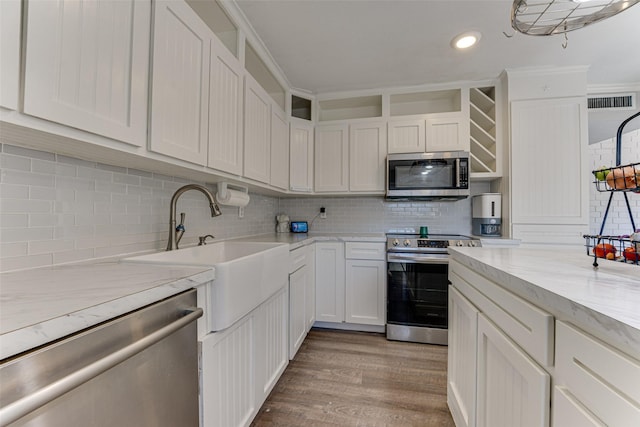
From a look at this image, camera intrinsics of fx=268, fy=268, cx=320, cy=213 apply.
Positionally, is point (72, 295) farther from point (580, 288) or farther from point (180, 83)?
point (580, 288)

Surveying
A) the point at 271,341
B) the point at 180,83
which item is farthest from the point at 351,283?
the point at 180,83

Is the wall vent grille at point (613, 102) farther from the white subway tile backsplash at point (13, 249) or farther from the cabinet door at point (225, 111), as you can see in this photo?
the white subway tile backsplash at point (13, 249)

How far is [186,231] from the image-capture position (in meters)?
1.68

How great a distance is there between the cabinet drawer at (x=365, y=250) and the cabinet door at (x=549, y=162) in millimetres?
1283

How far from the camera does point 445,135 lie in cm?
268

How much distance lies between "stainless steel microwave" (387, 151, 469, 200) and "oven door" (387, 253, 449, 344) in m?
0.65

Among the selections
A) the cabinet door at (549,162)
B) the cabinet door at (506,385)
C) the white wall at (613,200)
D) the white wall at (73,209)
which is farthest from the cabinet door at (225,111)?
the white wall at (613,200)

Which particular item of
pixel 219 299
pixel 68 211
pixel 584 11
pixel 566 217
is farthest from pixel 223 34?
pixel 566 217

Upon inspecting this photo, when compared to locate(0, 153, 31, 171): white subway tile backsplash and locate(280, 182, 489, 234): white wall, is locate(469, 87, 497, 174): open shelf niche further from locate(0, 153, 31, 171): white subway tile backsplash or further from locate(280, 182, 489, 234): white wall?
locate(0, 153, 31, 171): white subway tile backsplash

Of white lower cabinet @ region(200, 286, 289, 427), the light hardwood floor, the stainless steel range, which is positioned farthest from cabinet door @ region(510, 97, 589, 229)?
white lower cabinet @ region(200, 286, 289, 427)

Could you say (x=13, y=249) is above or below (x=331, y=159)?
below

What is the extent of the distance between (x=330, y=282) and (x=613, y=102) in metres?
3.37

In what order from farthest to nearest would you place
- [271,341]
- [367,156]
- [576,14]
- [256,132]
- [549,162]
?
[367,156] → [549,162] → [256,132] → [271,341] → [576,14]

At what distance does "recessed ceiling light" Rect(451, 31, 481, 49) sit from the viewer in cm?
199
